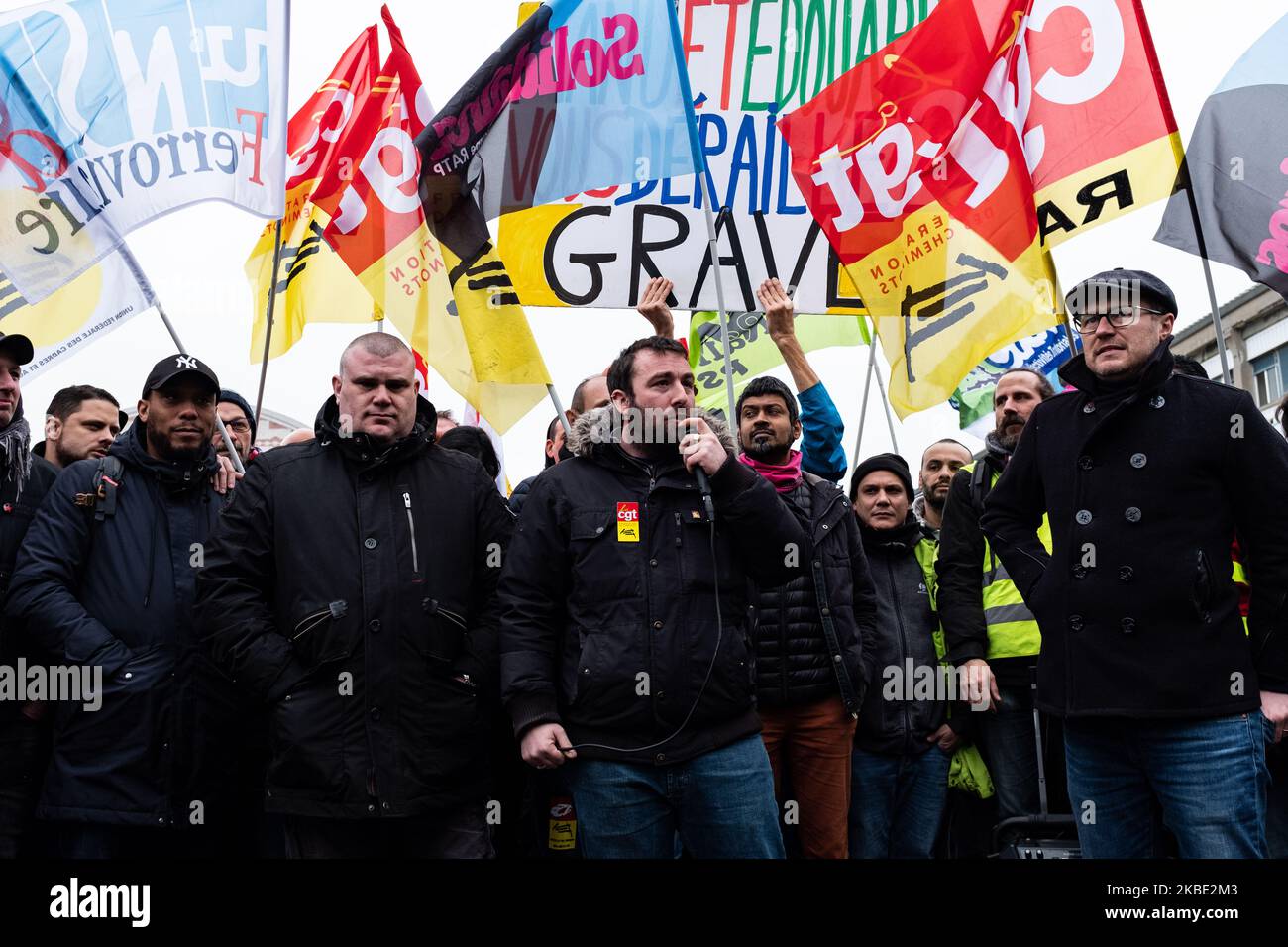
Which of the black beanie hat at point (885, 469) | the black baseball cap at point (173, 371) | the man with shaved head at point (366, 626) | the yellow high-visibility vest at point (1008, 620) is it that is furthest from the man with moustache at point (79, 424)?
the yellow high-visibility vest at point (1008, 620)

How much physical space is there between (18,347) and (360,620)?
6.45 feet

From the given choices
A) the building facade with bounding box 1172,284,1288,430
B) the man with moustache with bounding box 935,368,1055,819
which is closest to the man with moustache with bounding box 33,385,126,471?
the man with moustache with bounding box 935,368,1055,819

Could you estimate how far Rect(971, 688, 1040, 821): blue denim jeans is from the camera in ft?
18.0

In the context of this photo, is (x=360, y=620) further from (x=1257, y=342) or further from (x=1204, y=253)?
(x=1257, y=342)

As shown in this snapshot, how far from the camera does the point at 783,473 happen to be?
5.25m

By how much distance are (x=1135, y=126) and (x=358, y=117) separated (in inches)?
176

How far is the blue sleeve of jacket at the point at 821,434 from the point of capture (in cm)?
558

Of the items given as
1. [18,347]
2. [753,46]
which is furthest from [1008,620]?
[18,347]

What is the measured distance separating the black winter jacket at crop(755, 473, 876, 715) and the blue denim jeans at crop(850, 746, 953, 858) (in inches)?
22.5

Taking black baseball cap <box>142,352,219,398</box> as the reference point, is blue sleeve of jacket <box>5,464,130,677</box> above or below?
below

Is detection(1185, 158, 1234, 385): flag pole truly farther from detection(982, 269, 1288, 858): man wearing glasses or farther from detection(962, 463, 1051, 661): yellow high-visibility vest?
detection(982, 269, 1288, 858): man wearing glasses

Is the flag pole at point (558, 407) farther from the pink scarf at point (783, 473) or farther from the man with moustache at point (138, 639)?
the man with moustache at point (138, 639)

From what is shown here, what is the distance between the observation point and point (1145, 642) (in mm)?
3746
